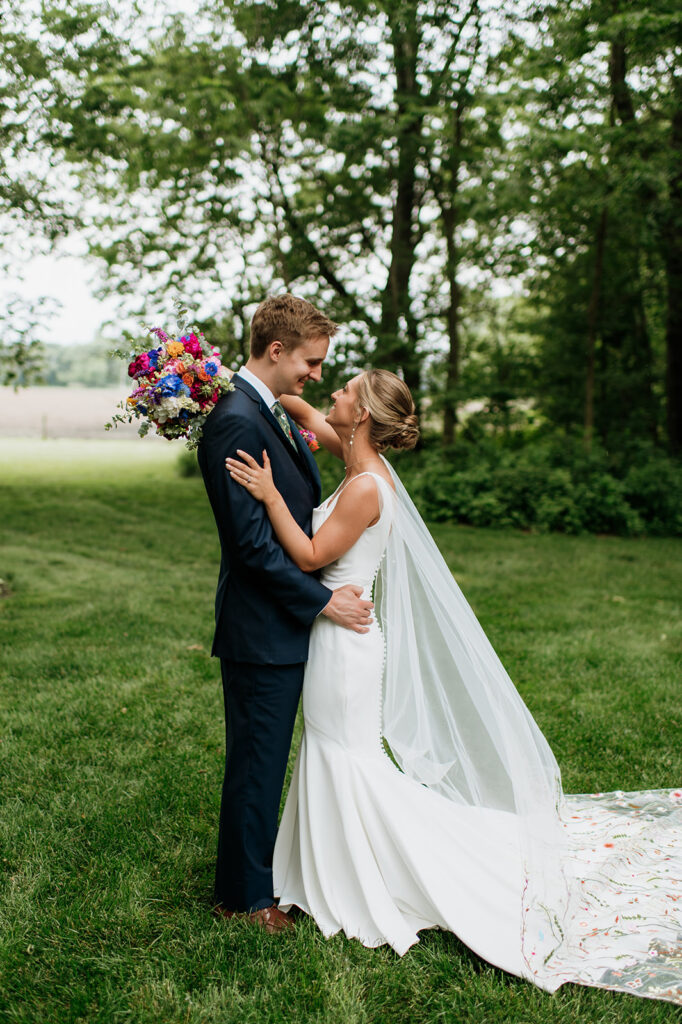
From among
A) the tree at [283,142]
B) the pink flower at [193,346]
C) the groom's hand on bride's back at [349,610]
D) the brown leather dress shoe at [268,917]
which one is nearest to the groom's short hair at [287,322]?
the pink flower at [193,346]

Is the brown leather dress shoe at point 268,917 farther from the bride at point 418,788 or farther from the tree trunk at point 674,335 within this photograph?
the tree trunk at point 674,335

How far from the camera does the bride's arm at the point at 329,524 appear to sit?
9.60 feet

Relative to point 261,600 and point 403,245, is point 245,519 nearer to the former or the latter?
point 261,600

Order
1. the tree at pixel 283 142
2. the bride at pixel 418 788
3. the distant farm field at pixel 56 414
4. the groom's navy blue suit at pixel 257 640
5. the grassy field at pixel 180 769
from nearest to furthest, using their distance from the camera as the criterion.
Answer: the grassy field at pixel 180 769
the groom's navy blue suit at pixel 257 640
the bride at pixel 418 788
the tree at pixel 283 142
the distant farm field at pixel 56 414

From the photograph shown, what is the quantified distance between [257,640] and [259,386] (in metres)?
0.95

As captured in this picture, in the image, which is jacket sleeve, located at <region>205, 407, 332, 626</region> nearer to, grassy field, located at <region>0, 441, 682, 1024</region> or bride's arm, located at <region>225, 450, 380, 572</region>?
bride's arm, located at <region>225, 450, 380, 572</region>

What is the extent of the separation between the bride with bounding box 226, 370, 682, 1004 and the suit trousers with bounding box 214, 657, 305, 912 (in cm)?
14

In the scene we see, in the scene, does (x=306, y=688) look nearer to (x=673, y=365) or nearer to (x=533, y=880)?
(x=533, y=880)

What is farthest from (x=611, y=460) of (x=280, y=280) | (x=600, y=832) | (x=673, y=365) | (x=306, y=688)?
(x=306, y=688)

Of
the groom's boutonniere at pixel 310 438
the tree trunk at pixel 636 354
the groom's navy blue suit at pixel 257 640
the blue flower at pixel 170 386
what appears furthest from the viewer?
the tree trunk at pixel 636 354

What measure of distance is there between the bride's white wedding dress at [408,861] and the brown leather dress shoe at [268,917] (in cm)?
8

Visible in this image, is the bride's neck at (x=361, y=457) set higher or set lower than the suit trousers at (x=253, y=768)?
higher

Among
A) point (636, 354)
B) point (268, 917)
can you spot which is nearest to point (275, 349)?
point (268, 917)

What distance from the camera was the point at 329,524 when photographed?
3.07 m
